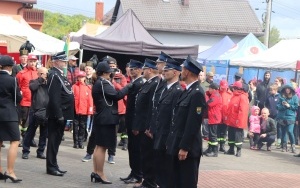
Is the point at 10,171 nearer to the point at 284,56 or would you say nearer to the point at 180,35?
the point at 284,56

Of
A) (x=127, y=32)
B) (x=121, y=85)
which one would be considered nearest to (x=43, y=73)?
(x=121, y=85)

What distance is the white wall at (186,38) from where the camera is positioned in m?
62.8

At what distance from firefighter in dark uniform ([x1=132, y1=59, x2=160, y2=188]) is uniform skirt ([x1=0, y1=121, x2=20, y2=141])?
1970 millimetres

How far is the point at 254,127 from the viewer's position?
62.2ft

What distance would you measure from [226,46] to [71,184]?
24065 millimetres

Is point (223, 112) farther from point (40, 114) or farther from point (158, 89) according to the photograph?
point (158, 89)

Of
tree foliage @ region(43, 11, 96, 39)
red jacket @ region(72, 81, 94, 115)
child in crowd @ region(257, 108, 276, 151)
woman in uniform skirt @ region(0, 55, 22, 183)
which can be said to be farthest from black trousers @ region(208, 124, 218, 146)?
tree foliage @ region(43, 11, 96, 39)

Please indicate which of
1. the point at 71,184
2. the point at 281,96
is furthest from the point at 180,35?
the point at 71,184

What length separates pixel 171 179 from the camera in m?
9.10

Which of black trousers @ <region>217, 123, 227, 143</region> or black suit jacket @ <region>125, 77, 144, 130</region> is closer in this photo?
black suit jacket @ <region>125, 77, 144, 130</region>

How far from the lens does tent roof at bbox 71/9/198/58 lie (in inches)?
803

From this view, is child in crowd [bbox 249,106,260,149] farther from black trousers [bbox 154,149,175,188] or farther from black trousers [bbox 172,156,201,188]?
black trousers [bbox 172,156,201,188]

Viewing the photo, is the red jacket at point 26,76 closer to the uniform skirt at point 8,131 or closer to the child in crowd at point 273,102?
the uniform skirt at point 8,131

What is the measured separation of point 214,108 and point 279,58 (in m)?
9.46
